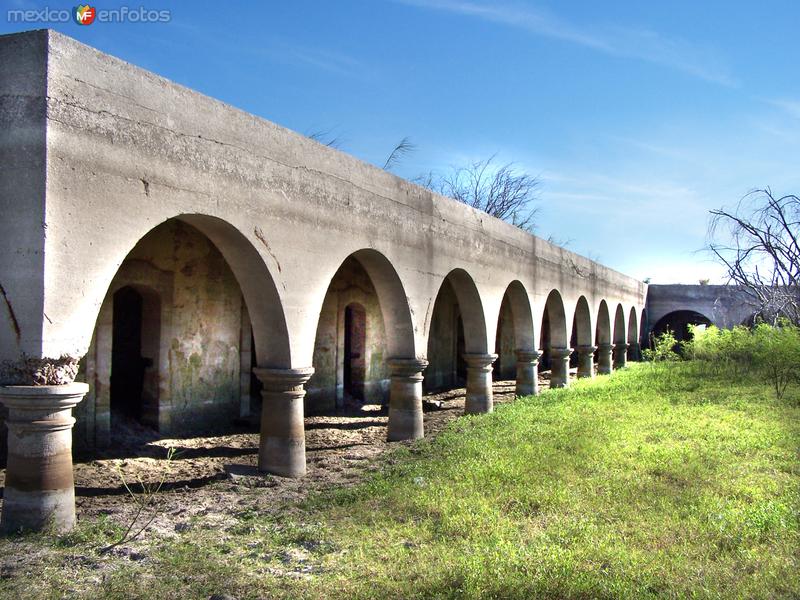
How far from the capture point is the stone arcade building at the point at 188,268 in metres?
5.28

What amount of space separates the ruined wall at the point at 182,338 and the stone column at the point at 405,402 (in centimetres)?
266

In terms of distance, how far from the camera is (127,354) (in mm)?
10242

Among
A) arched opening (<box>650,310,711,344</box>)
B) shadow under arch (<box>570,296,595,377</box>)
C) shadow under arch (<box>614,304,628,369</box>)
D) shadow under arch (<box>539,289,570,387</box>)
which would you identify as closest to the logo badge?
shadow under arch (<box>539,289,570,387</box>)

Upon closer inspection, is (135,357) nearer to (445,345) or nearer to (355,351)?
(355,351)

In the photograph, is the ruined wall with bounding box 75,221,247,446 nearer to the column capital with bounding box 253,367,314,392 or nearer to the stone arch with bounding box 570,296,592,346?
the column capital with bounding box 253,367,314,392

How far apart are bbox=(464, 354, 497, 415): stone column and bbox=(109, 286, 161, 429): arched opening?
560 centimetres

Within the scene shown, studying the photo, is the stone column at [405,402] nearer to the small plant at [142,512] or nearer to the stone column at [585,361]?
the small plant at [142,512]

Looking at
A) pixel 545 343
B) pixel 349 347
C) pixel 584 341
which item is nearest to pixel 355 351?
pixel 349 347

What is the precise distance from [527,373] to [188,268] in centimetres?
813

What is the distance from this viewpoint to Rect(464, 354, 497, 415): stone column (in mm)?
12656

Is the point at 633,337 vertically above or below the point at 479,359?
above

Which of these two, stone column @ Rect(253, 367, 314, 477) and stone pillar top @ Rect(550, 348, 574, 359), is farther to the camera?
stone pillar top @ Rect(550, 348, 574, 359)

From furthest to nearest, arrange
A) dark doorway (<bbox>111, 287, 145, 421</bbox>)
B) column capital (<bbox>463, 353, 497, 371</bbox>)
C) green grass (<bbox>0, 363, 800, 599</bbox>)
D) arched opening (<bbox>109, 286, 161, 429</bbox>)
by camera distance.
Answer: column capital (<bbox>463, 353, 497, 371</bbox>) < dark doorway (<bbox>111, 287, 145, 421</bbox>) < arched opening (<bbox>109, 286, 161, 429</bbox>) < green grass (<bbox>0, 363, 800, 599</bbox>)

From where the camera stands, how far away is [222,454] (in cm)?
910
